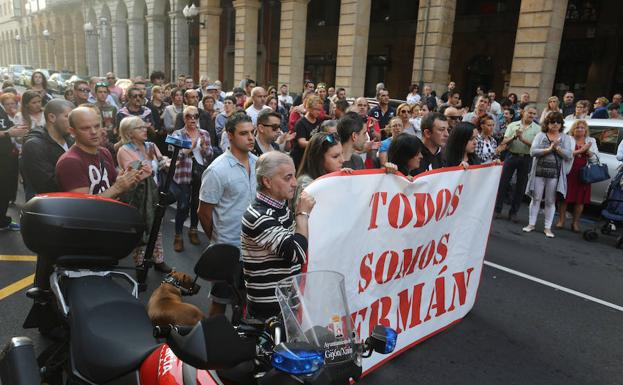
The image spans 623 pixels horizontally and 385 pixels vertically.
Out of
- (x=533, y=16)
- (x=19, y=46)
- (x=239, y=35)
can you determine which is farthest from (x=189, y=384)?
(x=19, y=46)

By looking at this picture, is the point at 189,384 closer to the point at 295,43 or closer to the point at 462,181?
the point at 462,181

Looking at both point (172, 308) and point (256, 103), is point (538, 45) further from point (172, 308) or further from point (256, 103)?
point (172, 308)

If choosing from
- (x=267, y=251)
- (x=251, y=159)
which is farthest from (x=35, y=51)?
(x=267, y=251)

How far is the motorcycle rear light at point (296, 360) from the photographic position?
4.66 feet

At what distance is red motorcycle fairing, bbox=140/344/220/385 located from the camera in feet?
5.54

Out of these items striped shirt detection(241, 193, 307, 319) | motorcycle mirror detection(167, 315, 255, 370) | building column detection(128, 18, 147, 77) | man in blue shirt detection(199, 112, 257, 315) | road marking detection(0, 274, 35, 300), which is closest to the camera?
motorcycle mirror detection(167, 315, 255, 370)

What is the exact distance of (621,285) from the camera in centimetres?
579

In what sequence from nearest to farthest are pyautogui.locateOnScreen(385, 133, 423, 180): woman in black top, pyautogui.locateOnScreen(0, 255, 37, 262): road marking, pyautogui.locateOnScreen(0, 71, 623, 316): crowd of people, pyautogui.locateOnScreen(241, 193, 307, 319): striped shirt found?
1. pyautogui.locateOnScreen(241, 193, 307, 319): striped shirt
2. pyautogui.locateOnScreen(0, 71, 623, 316): crowd of people
3. pyautogui.locateOnScreen(385, 133, 423, 180): woman in black top
4. pyautogui.locateOnScreen(0, 255, 37, 262): road marking

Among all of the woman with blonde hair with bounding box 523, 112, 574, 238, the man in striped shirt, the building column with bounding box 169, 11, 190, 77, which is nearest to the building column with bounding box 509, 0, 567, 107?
the woman with blonde hair with bounding box 523, 112, 574, 238

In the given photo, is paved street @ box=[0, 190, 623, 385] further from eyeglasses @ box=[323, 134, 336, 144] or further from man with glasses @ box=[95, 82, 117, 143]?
man with glasses @ box=[95, 82, 117, 143]

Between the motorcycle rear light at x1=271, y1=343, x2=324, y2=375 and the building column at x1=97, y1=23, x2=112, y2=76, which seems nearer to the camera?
the motorcycle rear light at x1=271, y1=343, x2=324, y2=375

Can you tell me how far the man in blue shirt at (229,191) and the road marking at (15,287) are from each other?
2.37 m

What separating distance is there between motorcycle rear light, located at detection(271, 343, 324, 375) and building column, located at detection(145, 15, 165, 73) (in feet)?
114

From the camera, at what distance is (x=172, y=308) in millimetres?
3004
